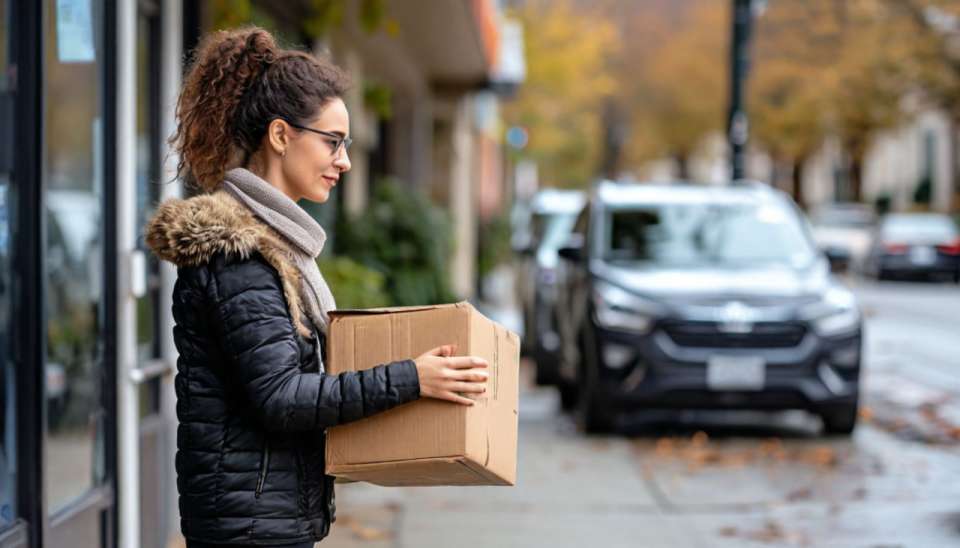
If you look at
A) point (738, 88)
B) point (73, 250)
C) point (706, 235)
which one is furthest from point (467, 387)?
point (738, 88)

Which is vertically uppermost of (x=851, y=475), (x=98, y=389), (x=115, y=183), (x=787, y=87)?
(x=787, y=87)

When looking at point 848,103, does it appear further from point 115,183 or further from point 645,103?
point 115,183

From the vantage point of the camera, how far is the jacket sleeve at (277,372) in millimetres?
2689

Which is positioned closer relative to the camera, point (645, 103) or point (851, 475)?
point (851, 475)

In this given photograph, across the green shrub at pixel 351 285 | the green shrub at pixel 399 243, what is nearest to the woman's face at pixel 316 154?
the green shrub at pixel 351 285

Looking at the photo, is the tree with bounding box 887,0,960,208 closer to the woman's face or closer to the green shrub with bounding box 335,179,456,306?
the green shrub with bounding box 335,179,456,306

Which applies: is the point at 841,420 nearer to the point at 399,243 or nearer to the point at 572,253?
the point at 572,253

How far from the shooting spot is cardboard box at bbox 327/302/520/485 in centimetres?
280

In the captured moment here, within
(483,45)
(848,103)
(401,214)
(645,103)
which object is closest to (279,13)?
(401,214)

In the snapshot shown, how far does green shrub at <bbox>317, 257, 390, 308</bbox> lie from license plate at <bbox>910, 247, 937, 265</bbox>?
2164 centimetres

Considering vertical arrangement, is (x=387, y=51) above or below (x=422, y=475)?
above

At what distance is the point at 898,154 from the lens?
186ft

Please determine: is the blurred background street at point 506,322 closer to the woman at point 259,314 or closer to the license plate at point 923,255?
the woman at point 259,314

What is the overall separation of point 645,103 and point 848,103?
23986mm
